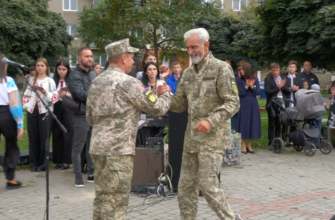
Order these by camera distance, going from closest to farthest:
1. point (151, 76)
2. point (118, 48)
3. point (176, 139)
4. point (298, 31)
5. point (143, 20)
Answer: point (118, 48), point (176, 139), point (151, 76), point (298, 31), point (143, 20)

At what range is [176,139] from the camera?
8.02 m

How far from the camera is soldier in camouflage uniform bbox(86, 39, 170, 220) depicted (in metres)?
5.30

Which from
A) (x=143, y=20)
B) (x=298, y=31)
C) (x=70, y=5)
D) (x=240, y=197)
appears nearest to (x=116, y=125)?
(x=240, y=197)

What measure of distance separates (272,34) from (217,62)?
9555 millimetres

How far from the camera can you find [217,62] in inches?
228

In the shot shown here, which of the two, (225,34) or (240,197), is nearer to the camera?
(240,197)

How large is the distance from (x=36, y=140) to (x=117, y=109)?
17.7 ft

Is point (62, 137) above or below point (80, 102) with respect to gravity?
below

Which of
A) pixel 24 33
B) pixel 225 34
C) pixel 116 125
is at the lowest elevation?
pixel 116 125

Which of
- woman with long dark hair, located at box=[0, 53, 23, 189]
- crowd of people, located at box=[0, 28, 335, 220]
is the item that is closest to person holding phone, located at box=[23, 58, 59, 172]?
woman with long dark hair, located at box=[0, 53, 23, 189]

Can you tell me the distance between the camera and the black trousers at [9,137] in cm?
830

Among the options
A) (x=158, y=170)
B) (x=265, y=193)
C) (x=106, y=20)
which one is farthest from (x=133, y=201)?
(x=106, y=20)

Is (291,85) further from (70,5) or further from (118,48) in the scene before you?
(70,5)

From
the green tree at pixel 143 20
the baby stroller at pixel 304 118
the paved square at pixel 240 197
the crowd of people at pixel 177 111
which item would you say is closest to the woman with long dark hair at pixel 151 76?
the paved square at pixel 240 197
